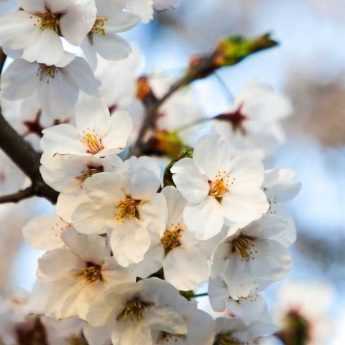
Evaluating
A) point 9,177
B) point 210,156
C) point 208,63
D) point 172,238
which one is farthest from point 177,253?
point 208,63

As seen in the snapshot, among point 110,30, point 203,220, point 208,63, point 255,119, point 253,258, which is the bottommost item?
point 255,119

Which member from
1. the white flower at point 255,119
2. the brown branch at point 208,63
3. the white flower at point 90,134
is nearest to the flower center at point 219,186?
the white flower at point 90,134

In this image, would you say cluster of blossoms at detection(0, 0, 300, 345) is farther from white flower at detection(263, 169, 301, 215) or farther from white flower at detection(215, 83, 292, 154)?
white flower at detection(215, 83, 292, 154)

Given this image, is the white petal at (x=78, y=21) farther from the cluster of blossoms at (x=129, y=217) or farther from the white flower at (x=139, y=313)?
the white flower at (x=139, y=313)

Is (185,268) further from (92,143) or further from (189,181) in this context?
(92,143)

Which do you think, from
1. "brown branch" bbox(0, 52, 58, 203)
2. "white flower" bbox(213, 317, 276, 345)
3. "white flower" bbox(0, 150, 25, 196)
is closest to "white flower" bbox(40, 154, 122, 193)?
"brown branch" bbox(0, 52, 58, 203)

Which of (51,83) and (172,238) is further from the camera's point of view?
(51,83)
